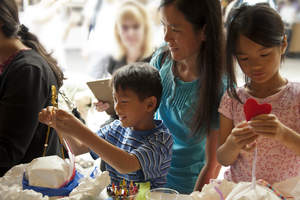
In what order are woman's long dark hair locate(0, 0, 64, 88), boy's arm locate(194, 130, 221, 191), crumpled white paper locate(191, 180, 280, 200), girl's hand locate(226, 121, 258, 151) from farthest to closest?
1. boy's arm locate(194, 130, 221, 191)
2. woman's long dark hair locate(0, 0, 64, 88)
3. girl's hand locate(226, 121, 258, 151)
4. crumpled white paper locate(191, 180, 280, 200)

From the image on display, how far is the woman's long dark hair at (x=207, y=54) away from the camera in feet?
3.72

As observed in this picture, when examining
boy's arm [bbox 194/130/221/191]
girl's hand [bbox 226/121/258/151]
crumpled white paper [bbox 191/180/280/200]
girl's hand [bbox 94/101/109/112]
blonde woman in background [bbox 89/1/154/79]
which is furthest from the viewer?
blonde woman in background [bbox 89/1/154/79]

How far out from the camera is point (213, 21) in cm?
114

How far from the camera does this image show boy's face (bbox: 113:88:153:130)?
43.2 inches

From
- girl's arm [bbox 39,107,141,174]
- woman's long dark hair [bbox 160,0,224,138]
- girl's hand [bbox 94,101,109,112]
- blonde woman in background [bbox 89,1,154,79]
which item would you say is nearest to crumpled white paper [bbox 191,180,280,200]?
girl's arm [bbox 39,107,141,174]

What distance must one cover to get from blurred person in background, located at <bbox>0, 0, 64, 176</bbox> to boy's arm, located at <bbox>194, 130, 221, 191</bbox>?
1.71ft

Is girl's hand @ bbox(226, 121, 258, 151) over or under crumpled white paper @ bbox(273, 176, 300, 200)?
over

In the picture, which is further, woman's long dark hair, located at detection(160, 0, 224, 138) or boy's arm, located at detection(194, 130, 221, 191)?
boy's arm, located at detection(194, 130, 221, 191)

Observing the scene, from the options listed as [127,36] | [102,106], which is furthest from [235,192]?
[127,36]

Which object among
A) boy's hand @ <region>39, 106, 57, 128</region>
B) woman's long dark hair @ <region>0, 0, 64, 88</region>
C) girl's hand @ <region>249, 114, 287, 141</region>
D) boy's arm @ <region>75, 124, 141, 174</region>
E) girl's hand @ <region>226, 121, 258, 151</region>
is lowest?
boy's arm @ <region>75, 124, 141, 174</region>

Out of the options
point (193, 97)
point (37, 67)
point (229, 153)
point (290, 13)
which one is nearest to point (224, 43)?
point (193, 97)

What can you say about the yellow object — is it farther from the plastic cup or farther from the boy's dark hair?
the boy's dark hair

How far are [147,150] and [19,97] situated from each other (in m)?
0.46

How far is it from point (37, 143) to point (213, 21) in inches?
28.7
